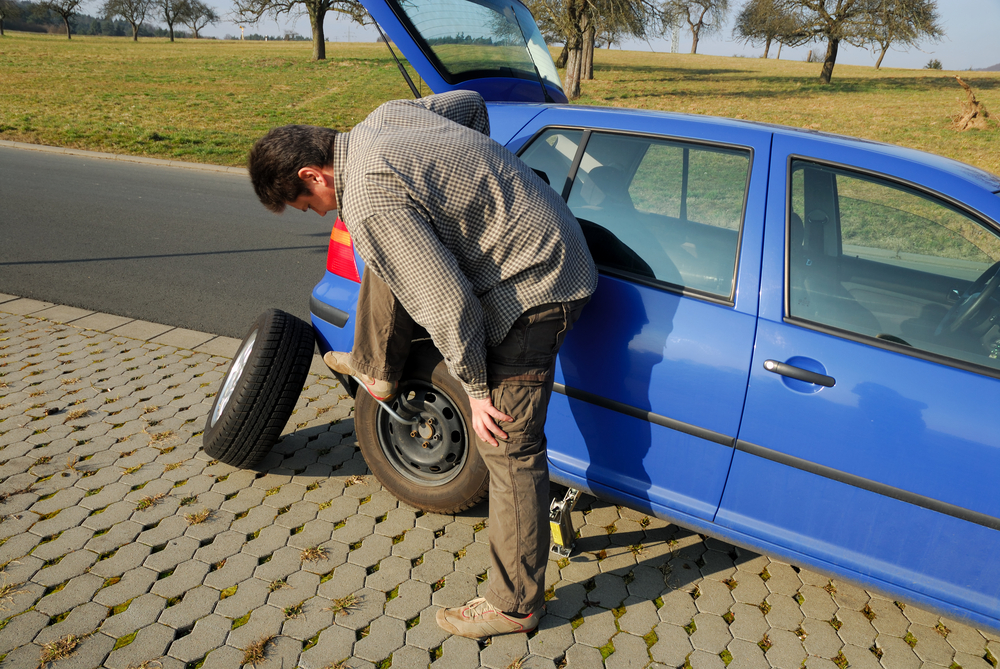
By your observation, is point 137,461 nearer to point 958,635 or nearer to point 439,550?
point 439,550

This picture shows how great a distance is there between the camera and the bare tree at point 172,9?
2694 inches

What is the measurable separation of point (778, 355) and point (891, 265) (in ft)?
2.93

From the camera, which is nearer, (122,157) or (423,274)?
(423,274)

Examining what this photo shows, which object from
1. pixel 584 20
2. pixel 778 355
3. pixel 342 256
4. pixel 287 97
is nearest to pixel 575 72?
pixel 584 20

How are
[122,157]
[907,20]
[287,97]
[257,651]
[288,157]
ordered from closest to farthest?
[288,157] → [257,651] → [122,157] → [287,97] → [907,20]

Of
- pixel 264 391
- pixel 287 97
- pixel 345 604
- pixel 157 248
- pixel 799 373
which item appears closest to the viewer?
pixel 799 373

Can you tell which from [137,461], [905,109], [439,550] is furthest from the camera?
[905,109]

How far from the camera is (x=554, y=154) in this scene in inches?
108

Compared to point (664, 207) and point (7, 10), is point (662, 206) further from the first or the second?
point (7, 10)

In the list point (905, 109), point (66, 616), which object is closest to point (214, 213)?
point (66, 616)

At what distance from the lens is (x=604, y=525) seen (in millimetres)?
3074

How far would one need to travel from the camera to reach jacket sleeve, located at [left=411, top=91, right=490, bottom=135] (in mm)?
2377

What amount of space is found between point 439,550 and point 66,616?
1.31 metres

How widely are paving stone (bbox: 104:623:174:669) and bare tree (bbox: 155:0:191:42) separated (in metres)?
77.8
